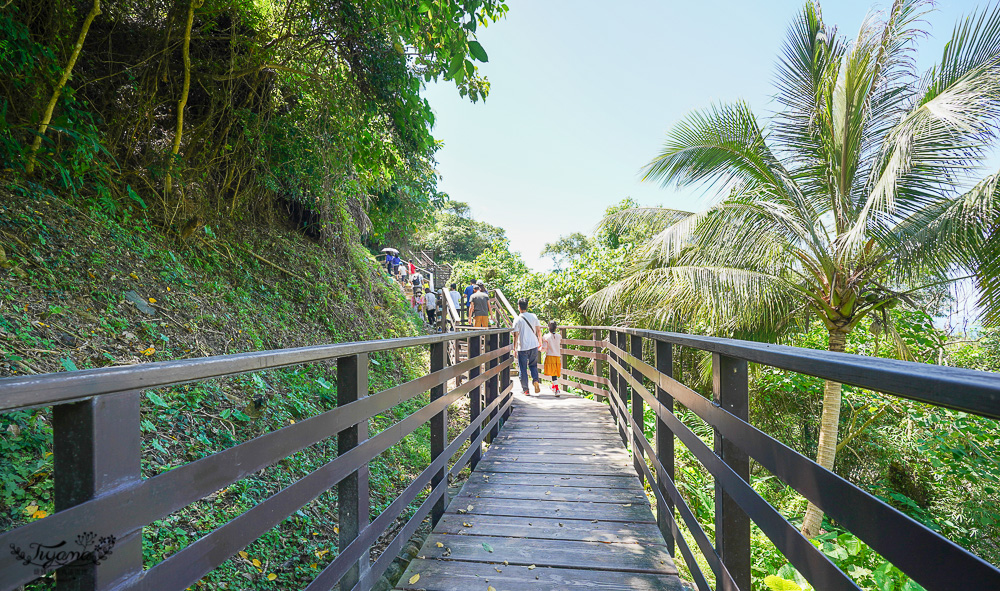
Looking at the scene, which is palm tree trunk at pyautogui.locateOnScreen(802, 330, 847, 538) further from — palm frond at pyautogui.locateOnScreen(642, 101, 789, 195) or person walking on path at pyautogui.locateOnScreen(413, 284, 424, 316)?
person walking on path at pyautogui.locateOnScreen(413, 284, 424, 316)

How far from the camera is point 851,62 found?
258 inches

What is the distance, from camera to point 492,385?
4785mm

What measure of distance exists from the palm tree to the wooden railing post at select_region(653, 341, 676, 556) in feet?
14.2

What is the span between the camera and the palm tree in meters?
5.33

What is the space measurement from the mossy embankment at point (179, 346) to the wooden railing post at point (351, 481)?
1.16 meters

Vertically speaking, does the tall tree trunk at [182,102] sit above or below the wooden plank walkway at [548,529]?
above

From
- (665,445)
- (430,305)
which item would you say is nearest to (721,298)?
(665,445)

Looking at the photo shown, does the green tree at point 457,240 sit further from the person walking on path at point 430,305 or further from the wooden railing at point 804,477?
the wooden railing at point 804,477

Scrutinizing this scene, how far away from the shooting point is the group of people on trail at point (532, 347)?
24.8 feet

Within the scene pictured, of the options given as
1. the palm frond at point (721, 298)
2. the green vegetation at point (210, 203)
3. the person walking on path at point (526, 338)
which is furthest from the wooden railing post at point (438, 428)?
the palm frond at point (721, 298)

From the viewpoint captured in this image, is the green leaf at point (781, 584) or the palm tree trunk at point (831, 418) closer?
the green leaf at point (781, 584)

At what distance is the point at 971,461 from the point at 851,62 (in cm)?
581

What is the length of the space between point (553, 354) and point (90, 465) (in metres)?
7.56

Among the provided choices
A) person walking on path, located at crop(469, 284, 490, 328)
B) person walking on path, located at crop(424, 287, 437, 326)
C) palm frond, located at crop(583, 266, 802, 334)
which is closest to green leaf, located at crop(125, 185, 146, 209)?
palm frond, located at crop(583, 266, 802, 334)
